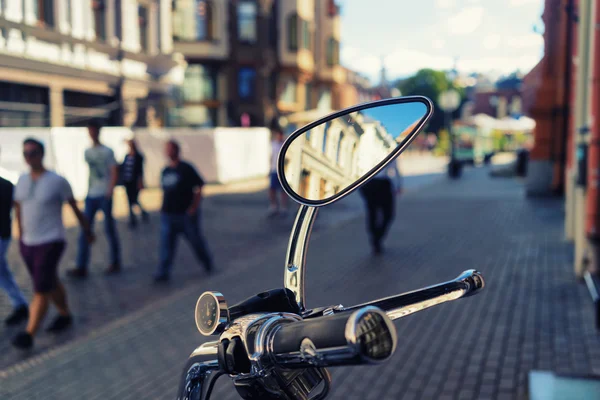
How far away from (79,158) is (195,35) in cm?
2028

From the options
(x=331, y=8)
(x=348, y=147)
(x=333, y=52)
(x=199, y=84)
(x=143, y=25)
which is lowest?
(x=348, y=147)

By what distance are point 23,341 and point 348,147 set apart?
16.6 ft

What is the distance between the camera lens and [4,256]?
6.37m

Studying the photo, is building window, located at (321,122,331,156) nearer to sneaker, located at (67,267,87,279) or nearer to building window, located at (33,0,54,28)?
sneaker, located at (67,267,87,279)

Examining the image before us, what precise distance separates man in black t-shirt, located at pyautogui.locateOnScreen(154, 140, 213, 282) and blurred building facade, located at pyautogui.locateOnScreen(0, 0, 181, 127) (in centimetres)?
761

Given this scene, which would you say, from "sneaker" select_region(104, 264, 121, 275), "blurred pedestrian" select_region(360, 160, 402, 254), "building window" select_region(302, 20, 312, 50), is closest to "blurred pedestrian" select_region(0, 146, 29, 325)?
"sneaker" select_region(104, 264, 121, 275)

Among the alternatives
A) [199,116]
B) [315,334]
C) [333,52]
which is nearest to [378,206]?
[315,334]

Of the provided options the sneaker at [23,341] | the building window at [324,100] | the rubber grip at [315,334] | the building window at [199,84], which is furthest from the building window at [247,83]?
the rubber grip at [315,334]

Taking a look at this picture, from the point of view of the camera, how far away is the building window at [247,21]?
123ft

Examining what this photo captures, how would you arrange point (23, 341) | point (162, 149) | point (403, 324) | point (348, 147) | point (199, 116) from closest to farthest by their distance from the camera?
point (348, 147)
point (23, 341)
point (403, 324)
point (162, 149)
point (199, 116)

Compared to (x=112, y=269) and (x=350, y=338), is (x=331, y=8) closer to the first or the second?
(x=112, y=269)

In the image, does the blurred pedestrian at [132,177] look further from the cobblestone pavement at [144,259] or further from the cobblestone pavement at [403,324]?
the cobblestone pavement at [403,324]

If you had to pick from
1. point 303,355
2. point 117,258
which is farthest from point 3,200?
point 303,355

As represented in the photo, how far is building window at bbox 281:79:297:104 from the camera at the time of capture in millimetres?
41469
